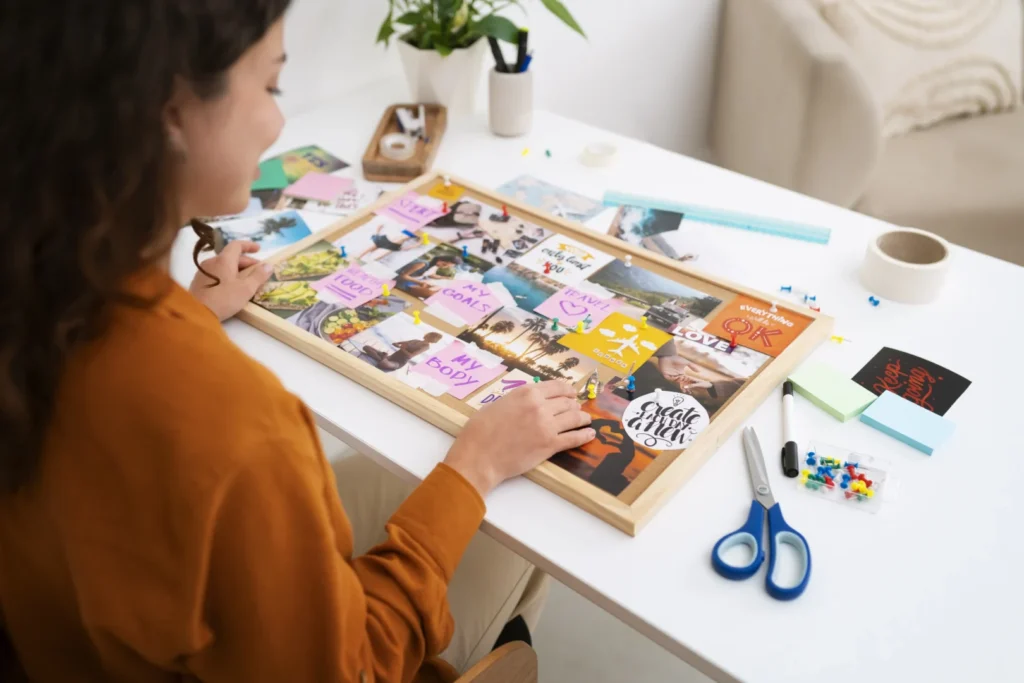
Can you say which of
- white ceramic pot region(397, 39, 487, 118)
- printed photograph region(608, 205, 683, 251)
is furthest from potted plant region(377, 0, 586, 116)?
printed photograph region(608, 205, 683, 251)

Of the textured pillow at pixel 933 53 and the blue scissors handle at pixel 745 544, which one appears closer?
the blue scissors handle at pixel 745 544

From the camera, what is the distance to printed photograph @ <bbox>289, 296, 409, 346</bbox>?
0.89 metres

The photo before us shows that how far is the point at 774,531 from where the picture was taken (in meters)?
0.69

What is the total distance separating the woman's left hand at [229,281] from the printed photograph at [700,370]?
0.41 meters

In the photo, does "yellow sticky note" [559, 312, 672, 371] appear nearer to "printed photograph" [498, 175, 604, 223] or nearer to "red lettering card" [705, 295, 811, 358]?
"red lettering card" [705, 295, 811, 358]

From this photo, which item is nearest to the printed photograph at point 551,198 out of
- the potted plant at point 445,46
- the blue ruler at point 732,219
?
the blue ruler at point 732,219

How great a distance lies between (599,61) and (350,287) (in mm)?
1245

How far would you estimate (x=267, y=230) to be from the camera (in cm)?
107

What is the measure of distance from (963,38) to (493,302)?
1.58 m

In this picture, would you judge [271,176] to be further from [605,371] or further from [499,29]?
[605,371]

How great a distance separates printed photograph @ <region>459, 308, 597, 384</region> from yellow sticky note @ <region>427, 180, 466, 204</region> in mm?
256

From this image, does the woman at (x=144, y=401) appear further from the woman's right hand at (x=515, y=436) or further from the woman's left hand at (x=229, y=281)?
the woman's left hand at (x=229, y=281)

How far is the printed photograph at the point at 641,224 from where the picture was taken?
105cm

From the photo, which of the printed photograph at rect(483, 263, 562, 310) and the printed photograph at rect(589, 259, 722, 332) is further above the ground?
the printed photograph at rect(589, 259, 722, 332)
